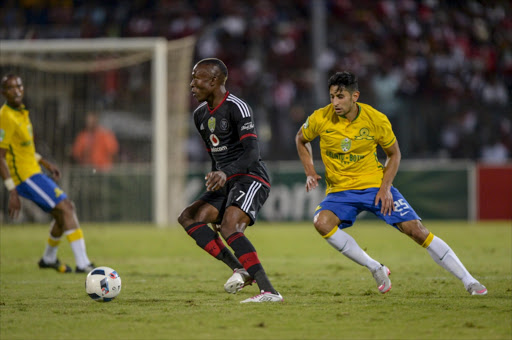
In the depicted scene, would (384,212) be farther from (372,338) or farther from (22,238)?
(22,238)

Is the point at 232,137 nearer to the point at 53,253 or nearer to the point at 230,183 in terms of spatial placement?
the point at 230,183

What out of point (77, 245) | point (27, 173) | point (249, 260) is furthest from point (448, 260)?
point (27, 173)

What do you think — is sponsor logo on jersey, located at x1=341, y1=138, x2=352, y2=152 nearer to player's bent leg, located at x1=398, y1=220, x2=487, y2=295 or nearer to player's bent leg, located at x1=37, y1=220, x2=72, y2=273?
player's bent leg, located at x1=398, y1=220, x2=487, y2=295

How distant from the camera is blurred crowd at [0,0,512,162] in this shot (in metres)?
17.0

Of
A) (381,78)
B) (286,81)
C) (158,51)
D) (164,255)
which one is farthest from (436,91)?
(164,255)

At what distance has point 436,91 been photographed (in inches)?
745

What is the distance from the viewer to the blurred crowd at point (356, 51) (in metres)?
17.0

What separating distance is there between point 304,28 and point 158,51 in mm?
5873

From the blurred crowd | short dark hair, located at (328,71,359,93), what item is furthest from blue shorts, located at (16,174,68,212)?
the blurred crowd

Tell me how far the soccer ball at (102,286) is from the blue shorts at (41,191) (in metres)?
2.65

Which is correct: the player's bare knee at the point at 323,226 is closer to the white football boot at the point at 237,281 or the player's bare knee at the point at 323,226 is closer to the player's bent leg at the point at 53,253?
the white football boot at the point at 237,281

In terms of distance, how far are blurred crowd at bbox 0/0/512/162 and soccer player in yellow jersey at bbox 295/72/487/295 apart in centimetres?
995

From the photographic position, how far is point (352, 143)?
6.88 metres

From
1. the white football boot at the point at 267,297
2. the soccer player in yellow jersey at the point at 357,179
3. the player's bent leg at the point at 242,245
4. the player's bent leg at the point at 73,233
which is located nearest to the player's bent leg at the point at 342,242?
the soccer player in yellow jersey at the point at 357,179
